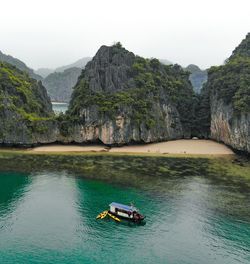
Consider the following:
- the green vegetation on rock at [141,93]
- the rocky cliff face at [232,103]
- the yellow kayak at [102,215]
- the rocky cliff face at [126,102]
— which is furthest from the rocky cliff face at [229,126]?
the yellow kayak at [102,215]

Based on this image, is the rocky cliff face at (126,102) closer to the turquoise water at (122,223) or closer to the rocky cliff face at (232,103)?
the rocky cliff face at (232,103)

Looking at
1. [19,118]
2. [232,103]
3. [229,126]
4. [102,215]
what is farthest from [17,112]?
[102,215]

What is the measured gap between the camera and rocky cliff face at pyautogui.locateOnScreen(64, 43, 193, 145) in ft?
251

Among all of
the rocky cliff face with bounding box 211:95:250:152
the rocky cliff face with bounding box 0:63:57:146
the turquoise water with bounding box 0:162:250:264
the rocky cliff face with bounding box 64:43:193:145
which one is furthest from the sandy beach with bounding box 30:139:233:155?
→ the turquoise water with bounding box 0:162:250:264

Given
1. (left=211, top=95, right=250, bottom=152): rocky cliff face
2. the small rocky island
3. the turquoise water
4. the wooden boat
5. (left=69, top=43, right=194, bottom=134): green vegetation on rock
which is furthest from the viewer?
(left=69, top=43, right=194, bottom=134): green vegetation on rock

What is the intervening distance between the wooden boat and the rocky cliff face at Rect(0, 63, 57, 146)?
127 feet

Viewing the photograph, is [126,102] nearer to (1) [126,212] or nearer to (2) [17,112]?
(2) [17,112]

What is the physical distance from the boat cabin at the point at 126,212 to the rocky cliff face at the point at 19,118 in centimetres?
3878

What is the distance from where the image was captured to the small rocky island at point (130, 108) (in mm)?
73062

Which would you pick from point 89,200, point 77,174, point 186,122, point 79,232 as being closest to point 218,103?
point 186,122

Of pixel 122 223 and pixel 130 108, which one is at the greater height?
pixel 130 108

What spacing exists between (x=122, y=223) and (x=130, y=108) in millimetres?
42441

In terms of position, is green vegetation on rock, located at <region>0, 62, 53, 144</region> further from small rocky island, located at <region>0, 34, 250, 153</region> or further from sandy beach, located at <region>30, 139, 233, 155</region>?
sandy beach, located at <region>30, 139, 233, 155</region>

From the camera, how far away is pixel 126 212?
3853 centimetres
